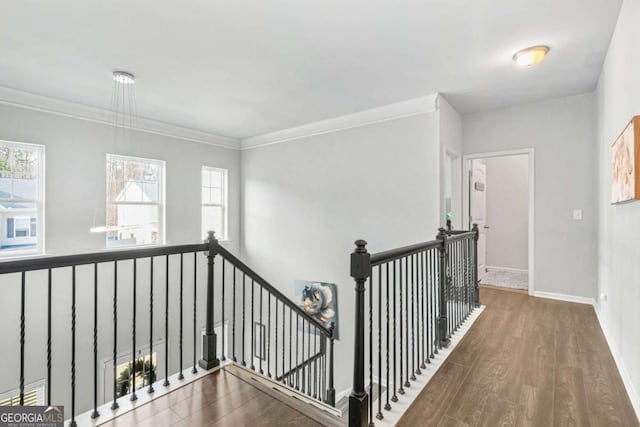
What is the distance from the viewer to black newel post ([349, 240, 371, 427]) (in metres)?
1.60

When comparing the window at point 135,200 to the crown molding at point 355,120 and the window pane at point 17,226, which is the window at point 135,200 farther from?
the crown molding at point 355,120

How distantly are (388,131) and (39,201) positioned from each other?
4542 mm

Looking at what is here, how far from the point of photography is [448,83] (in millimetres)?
3559

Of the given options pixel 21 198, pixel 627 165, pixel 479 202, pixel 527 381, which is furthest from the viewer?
pixel 479 202

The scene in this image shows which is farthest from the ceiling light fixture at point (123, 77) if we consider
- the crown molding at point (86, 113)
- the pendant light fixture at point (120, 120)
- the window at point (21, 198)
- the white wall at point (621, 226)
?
the white wall at point (621, 226)

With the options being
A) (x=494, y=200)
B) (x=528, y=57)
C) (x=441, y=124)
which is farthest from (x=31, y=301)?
(x=494, y=200)

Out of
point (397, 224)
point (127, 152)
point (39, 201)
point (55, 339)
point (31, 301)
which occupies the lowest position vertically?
point (55, 339)

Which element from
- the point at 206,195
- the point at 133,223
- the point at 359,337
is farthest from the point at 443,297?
the point at 206,195

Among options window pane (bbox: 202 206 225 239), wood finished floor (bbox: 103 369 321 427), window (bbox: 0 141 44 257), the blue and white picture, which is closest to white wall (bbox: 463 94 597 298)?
the blue and white picture

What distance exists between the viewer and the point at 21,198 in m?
3.75

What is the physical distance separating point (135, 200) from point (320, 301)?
327cm

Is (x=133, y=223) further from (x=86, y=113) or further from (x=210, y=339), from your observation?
(x=210, y=339)

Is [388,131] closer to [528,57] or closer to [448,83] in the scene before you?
[448,83]

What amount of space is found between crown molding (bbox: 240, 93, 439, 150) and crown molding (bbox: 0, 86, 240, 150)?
1.05m
